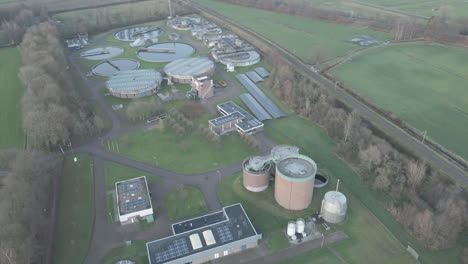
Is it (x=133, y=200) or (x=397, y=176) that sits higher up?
(x=397, y=176)

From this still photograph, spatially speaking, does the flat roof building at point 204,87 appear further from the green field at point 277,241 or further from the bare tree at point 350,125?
the green field at point 277,241

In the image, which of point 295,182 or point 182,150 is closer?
point 295,182

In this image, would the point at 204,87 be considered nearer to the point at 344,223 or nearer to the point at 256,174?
the point at 256,174

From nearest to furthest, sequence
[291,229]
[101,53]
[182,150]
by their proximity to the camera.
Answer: [291,229] → [182,150] → [101,53]

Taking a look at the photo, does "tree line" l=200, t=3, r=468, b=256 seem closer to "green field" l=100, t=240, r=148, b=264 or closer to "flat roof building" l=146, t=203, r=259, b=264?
"flat roof building" l=146, t=203, r=259, b=264

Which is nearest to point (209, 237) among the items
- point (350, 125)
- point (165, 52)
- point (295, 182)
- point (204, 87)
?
point (295, 182)

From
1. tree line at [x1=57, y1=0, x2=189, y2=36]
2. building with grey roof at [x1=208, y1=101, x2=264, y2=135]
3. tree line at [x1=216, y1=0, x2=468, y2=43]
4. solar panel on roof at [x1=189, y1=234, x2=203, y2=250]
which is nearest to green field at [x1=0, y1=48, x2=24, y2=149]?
tree line at [x1=57, y1=0, x2=189, y2=36]
